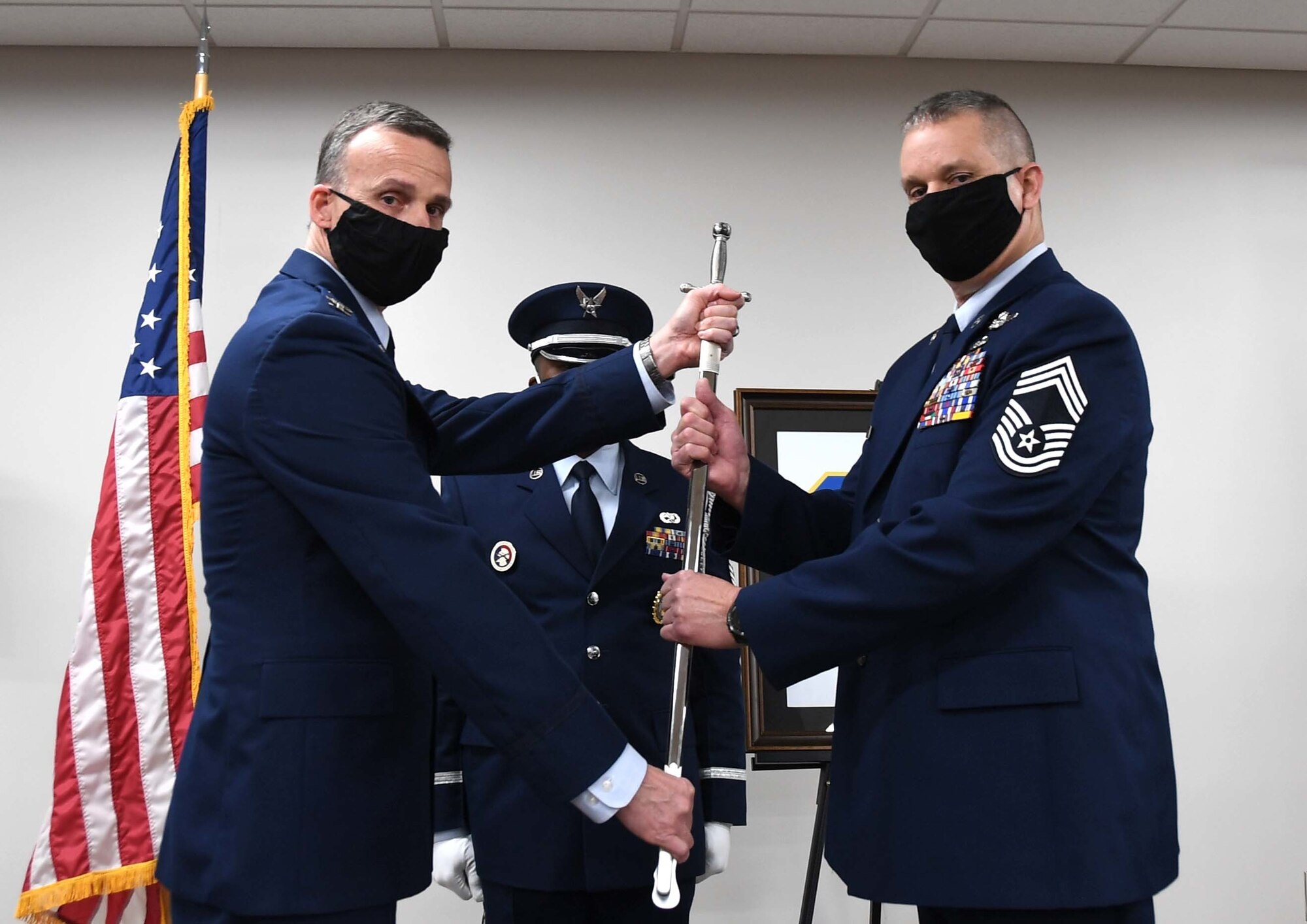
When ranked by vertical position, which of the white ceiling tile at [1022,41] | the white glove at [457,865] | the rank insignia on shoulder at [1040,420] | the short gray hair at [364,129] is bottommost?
the white glove at [457,865]

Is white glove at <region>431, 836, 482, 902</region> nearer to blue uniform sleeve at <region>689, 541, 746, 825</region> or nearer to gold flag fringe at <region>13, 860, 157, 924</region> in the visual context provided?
blue uniform sleeve at <region>689, 541, 746, 825</region>

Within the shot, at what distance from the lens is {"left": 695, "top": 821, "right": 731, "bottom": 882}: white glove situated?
2.29 meters

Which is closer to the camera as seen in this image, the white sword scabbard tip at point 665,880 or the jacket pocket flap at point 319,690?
the jacket pocket flap at point 319,690

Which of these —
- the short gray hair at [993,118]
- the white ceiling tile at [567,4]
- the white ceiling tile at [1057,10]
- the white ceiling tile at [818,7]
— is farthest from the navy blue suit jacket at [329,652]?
the white ceiling tile at [1057,10]

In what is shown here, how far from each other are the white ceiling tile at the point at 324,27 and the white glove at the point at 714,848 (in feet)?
7.97

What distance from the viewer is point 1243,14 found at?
136 inches

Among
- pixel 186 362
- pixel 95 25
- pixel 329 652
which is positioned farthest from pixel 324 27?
pixel 329 652

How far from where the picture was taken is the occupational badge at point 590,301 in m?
2.58

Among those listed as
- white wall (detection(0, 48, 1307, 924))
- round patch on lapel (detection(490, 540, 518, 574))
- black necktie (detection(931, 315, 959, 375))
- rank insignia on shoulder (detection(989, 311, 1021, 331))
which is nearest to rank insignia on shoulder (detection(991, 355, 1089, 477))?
rank insignia on shoulder (detection(989, 311, 1021, 331))

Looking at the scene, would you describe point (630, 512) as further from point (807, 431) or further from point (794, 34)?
point (794, 34)

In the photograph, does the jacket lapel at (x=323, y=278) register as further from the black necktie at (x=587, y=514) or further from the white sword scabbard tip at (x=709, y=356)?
the black necktie at (x=587, y=514)

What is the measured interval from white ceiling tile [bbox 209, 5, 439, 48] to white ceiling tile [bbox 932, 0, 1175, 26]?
157 cm

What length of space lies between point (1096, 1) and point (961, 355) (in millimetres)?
2310

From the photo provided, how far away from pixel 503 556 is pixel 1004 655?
3.87 feet
